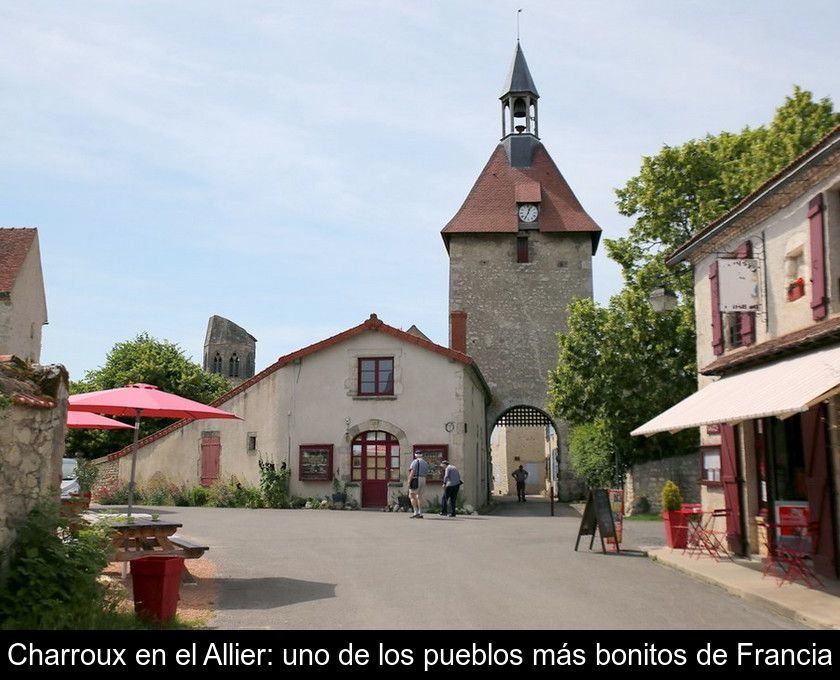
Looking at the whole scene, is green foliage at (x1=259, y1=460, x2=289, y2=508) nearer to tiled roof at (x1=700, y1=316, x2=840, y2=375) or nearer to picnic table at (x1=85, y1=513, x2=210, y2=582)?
tiled roof at (x1=700, y1=316, x2=840, y2=375)

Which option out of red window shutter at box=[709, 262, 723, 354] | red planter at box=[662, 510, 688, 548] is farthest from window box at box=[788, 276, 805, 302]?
red planter at box=[662, 510, 688, 548]

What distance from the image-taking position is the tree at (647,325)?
80.1ft

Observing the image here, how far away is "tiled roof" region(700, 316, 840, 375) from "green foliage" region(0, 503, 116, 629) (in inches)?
311

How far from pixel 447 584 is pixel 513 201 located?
98.2 feet

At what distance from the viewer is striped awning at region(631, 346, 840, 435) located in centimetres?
864

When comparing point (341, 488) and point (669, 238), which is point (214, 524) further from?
point (669, 238)

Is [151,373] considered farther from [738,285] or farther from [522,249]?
[738,285]

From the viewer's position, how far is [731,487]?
13227mm

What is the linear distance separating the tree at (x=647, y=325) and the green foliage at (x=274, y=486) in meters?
8.45

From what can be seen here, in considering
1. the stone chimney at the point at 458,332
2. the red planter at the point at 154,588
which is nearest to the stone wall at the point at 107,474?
the stone chimney at the point at 458,332

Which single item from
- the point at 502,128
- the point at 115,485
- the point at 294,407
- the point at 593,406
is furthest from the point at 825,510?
the point at 502,128

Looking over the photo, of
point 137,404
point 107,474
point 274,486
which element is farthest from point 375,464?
point 137,404

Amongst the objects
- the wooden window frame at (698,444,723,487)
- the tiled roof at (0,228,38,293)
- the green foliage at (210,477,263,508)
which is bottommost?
the green foliage at (210,477,263,508)

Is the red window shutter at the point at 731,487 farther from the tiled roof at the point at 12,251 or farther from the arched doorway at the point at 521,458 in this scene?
the arched doorway at the point at 521,458
